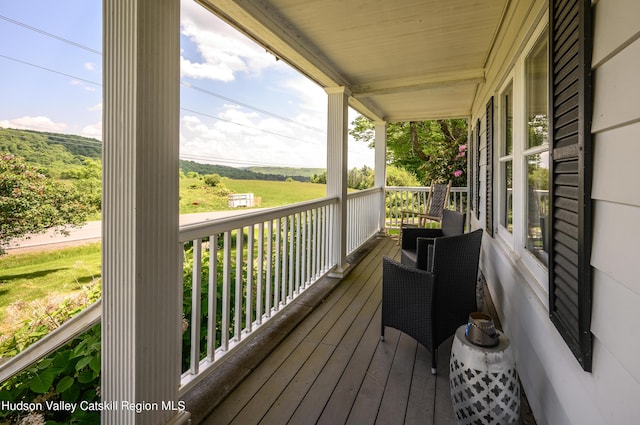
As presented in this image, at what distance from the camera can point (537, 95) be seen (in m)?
1.86

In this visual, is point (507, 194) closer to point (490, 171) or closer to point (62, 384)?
point (490, 171)

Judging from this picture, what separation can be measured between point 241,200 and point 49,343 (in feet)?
11.6

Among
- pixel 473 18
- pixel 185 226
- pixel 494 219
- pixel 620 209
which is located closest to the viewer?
pixel 620 209

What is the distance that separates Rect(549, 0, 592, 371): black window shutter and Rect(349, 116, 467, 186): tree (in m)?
7.85

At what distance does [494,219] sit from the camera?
3105mm

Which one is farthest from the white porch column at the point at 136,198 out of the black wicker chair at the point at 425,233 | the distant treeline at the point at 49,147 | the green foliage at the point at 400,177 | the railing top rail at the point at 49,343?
the green foliage at the point at 400,177

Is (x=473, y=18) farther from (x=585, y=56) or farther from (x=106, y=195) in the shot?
(x=106, y=195)

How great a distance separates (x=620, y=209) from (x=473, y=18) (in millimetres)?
2358

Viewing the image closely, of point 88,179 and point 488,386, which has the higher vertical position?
point 88,179

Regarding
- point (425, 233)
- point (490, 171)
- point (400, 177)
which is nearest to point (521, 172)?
point (490, 171)

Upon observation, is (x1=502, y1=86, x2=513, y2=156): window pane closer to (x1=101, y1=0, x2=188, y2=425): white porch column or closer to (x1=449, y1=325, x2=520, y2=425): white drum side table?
(x1=449, y1=325, x2=520, y2=425): white drum side table

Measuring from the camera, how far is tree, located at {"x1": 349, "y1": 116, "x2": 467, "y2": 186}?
29.5 feet

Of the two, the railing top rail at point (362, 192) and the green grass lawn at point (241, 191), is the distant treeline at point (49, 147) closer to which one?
the green grass lawn at point (241, 191)

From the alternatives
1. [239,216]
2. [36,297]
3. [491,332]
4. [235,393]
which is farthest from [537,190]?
[36,297]
